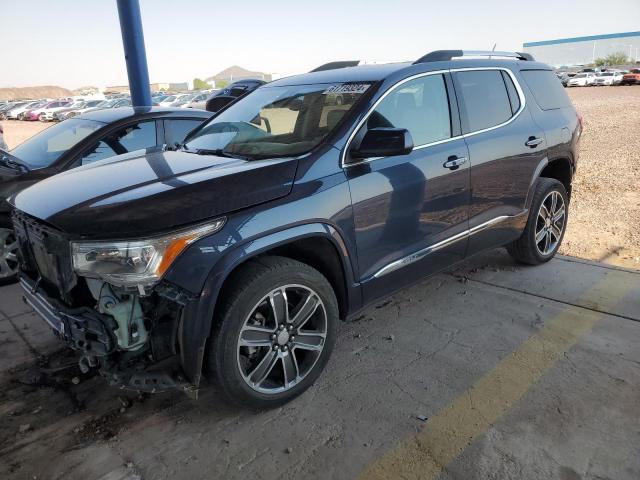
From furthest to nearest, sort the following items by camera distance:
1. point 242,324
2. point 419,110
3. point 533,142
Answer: point 533,142, point 419,110, point 242,324

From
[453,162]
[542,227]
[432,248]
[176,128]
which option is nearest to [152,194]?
[432,248]

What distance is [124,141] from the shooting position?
5.20 m

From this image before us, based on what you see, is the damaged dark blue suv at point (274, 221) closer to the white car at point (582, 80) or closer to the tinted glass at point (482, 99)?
the tinted glass at point (482, 99)

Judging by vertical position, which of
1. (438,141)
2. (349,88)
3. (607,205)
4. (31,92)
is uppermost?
(31,92)

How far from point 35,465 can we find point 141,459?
520 millimetres

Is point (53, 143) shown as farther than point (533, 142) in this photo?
Yes

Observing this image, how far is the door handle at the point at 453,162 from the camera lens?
3432mm

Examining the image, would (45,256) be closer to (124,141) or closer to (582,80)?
(124,141)

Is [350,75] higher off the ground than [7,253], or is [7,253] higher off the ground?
[350,75]

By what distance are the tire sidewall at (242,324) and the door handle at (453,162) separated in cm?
126

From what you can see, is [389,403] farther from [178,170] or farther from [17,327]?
[17,327]

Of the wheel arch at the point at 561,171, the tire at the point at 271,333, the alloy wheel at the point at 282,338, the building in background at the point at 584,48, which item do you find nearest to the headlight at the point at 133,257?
the tire at the point at 271,333

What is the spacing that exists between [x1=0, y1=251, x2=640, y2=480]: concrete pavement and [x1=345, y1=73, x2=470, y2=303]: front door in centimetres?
54

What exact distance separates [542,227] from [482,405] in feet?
8.23
